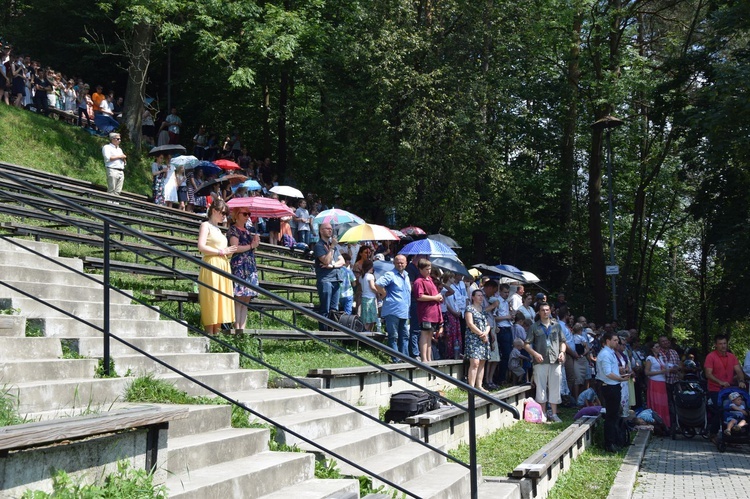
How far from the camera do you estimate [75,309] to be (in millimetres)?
8703

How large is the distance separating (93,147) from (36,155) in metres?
2.35

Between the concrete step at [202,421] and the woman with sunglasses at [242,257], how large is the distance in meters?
4.31

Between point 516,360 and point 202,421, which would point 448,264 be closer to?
point 516,360

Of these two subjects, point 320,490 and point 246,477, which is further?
point 320,490

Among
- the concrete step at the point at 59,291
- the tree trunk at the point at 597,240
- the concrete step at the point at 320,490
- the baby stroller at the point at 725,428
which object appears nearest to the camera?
the concrete step at the point at 320,490

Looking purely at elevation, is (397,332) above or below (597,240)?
below

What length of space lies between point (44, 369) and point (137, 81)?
2072 centimetres

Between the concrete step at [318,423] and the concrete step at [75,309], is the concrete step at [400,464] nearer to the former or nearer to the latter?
the concrete step at [318,423]

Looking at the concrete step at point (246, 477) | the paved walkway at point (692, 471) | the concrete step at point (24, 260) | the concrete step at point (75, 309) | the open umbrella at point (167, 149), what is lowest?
the paved walkway at point (692, 471)

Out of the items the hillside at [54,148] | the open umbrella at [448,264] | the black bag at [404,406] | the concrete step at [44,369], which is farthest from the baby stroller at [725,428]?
the hillside at [54,148]

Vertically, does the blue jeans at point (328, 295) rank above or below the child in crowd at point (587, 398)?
above

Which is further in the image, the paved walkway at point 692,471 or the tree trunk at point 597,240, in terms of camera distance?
the tree trunk at point 597,240

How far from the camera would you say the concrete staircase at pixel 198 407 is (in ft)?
18.6

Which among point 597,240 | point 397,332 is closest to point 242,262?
point 397,332
